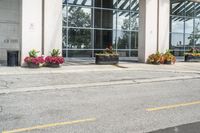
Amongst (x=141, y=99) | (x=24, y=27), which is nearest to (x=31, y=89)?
(x=141, y=99)

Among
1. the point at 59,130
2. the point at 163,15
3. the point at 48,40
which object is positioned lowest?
the point at 59,130

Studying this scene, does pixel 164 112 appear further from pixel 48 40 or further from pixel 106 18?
pixel 106 18

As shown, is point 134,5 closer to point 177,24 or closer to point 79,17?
point 177,24

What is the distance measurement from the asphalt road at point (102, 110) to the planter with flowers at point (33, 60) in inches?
225

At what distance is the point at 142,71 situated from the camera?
19.9 m

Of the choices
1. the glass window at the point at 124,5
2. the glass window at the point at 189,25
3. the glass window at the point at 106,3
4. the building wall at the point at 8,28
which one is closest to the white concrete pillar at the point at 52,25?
the building wall at the point at 8,28

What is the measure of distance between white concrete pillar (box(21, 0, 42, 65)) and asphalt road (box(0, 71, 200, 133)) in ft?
21.3

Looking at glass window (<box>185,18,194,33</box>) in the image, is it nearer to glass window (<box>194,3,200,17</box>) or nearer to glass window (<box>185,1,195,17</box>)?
glass window (<box>185,1,195,17</box>)

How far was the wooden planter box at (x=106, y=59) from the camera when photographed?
23.0m

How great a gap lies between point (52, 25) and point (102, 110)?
1256 cm

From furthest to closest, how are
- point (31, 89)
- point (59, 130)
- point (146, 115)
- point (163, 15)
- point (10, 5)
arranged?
1. point (163, 15)
2. point (10, 5)
3. point (31, 89)
4. point (146, 115)
5. point (59, 130)

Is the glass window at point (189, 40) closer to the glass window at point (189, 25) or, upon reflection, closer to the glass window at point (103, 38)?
the glass window at point (189, 25)

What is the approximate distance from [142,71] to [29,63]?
6.49 meters

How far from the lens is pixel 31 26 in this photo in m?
19.7
